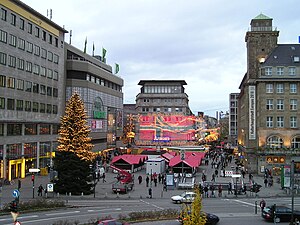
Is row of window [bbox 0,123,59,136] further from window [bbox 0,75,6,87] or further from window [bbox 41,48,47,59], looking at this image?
window [bbox 41,48,47,59]

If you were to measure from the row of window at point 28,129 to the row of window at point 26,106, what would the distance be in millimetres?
2453

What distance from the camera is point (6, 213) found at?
31.1 m

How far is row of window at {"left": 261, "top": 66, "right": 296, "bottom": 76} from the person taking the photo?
67.6 metres

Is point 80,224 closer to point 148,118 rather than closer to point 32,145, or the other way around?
point 32,145

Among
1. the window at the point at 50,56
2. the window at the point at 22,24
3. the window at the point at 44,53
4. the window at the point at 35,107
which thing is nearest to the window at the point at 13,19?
the window at the point at 22,24

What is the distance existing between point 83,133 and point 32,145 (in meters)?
21.8

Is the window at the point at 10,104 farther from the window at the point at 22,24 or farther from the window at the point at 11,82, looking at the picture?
the window at the point at 22,24

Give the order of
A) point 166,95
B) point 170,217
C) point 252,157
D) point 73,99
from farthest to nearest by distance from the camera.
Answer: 1. point 166,95
2. point 252,157
3. point 73,99
4. point 170,217

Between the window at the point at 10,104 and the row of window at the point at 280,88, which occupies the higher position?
the row of window at the point at 280,88

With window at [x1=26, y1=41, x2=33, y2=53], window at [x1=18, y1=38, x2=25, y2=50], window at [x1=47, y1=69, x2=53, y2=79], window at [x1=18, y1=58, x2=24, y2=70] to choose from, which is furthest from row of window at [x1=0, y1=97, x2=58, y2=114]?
window at [x1=26, y1=41, x2=33, y2=53]

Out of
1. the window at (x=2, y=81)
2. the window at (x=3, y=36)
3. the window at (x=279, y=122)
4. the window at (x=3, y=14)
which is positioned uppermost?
the window at (x=3, y=14)

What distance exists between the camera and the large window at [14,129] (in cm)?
5708

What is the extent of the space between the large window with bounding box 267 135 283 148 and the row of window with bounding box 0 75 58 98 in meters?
39.8

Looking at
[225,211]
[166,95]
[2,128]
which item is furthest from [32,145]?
[166,95]
